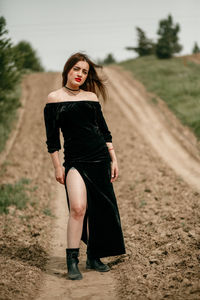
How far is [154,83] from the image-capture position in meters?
23.0

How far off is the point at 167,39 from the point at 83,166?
121ft

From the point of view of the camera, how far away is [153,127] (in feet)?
51.1

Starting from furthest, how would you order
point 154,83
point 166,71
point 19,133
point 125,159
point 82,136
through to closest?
point 166,71, point 154,83, point 19,133, point 125,159, point 82,136

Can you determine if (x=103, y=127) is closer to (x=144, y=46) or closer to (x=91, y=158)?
(x=91, y=158)

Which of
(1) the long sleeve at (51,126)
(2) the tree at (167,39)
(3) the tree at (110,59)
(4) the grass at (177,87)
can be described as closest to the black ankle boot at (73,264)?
(1) the long sleeve at (51,126)

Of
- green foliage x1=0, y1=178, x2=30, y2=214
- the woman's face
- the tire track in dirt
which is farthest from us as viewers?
the tire track in dirt

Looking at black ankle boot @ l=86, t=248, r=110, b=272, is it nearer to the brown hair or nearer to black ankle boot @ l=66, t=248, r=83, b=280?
black ankle boot @ l=66, t=248, r=83, b=280

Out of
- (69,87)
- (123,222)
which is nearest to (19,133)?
(123,222)

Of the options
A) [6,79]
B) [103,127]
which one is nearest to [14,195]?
[103,127]

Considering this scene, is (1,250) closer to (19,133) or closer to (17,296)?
(17,296)

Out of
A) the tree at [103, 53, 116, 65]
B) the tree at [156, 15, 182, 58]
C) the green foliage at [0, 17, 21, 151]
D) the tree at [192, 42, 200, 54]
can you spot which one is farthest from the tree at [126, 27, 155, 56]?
the green foliage at [0, 17, 21, 151]

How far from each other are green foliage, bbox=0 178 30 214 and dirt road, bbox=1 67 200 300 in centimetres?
53

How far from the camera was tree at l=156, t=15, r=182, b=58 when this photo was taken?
1451 inches

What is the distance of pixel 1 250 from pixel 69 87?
2.67m
